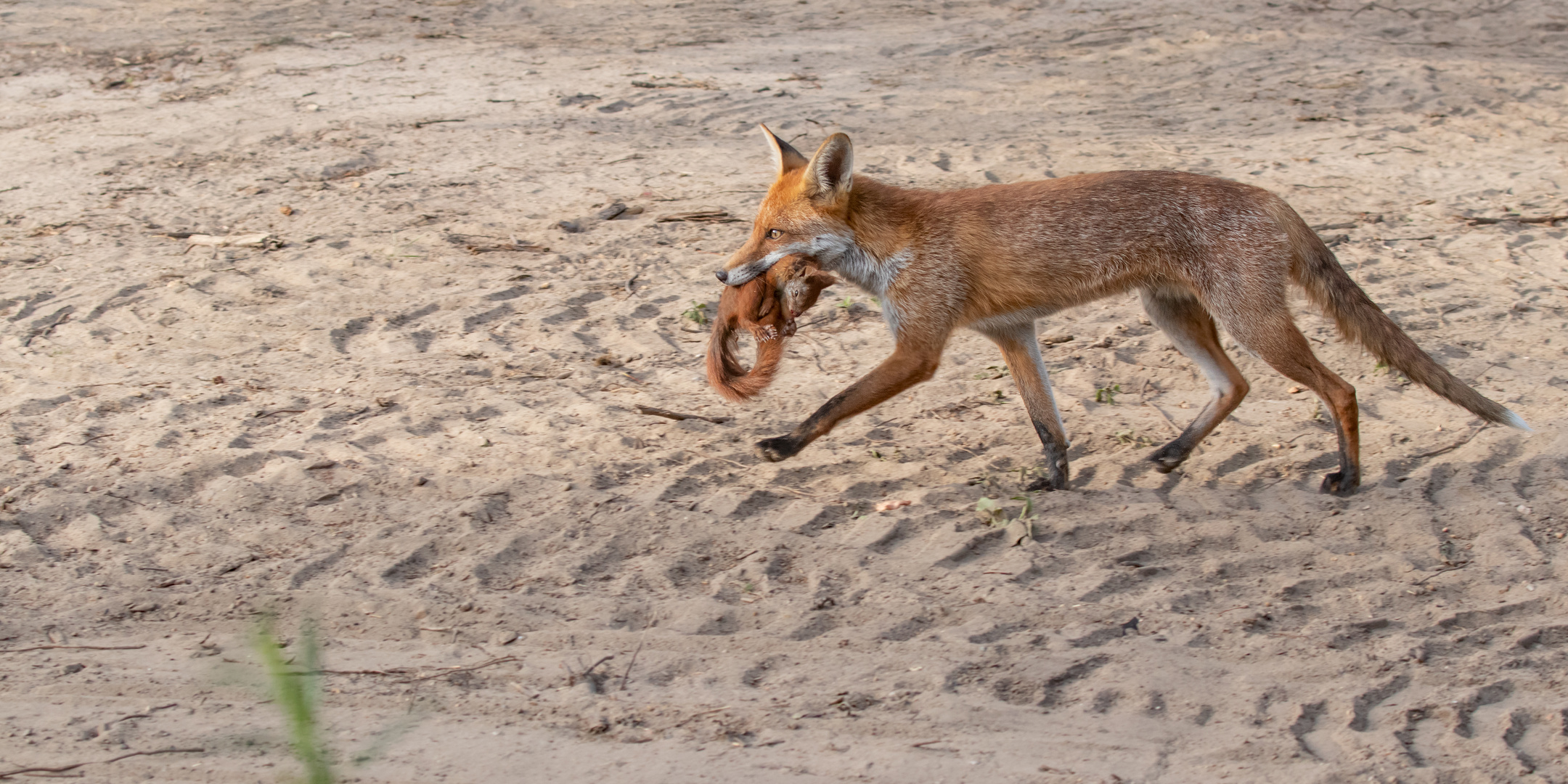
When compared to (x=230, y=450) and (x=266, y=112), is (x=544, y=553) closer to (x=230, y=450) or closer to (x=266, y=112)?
(x=230, y=450)

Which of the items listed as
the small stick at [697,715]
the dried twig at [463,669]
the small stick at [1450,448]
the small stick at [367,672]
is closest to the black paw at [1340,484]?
the small stick at [1450,448]

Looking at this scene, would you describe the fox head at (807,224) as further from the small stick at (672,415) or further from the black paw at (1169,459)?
the black paw at (1169,459)

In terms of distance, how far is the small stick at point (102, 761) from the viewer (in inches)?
126

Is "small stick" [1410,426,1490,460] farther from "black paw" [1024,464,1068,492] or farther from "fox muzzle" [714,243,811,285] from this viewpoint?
"fox muzzle" [714,243,811,285]

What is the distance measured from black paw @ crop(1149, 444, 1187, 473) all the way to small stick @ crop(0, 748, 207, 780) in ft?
13.0

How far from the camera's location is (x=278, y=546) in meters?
4.55

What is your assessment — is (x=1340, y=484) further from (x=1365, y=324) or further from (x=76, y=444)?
(x=76, y=444)

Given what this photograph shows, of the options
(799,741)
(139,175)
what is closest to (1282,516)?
(799,741)

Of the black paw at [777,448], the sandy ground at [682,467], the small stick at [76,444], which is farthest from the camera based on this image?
the small stick at [76,444]

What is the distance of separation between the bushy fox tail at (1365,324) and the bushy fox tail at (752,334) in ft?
7.37

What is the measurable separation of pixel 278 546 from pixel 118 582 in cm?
54

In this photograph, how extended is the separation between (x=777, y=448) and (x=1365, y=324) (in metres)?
2.58

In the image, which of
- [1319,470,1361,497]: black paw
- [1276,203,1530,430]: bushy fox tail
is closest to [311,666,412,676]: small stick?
[1319,470,1361,497]: black paw

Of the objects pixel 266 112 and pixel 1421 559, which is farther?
pixel 266 112
